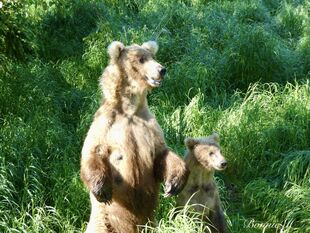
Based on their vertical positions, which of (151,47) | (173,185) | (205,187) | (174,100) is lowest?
(174,100)

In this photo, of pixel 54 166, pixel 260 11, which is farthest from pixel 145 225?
pixel 260 11

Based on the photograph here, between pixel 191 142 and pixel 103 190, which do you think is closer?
pixel 103 190

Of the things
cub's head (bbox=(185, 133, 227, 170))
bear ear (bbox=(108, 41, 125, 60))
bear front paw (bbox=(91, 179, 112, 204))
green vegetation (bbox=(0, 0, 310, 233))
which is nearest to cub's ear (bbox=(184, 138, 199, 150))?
cub's head (bbox=(185, 133, 227, 170))

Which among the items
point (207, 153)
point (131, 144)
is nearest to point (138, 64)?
point (131, 144)

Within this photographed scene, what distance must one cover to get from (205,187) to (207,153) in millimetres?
307

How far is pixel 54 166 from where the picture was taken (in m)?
5.70

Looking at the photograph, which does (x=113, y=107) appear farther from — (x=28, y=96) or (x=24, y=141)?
(x=28, y=96)

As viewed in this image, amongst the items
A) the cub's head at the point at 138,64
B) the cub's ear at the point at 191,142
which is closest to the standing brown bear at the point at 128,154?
the cub's head at the point at 138,64

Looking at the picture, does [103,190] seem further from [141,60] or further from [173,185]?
[141,60]

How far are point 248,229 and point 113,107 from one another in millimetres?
1942

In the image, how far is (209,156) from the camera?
4.91 metres

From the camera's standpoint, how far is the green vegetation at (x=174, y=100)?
5.37m

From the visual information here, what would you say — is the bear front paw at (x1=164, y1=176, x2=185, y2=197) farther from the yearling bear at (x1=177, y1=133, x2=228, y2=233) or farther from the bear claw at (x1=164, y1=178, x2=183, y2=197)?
the yearling bear at (x1=177, y1=133, x2=228, y2=233)

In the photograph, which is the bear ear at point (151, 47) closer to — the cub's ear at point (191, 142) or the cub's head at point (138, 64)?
the cub's head at point (138, 64)
